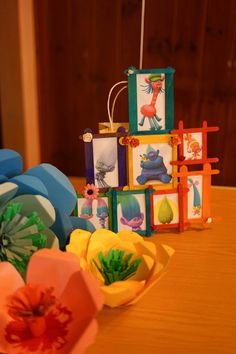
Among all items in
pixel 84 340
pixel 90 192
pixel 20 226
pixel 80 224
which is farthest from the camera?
pixel 90 192

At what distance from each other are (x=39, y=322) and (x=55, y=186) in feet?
0.71

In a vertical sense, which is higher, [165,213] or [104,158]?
[104,158]

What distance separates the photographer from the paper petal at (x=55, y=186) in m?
0.56

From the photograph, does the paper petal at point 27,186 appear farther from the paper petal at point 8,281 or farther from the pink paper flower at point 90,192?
the pink paper flower at point 90,192

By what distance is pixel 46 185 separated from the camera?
561 mm

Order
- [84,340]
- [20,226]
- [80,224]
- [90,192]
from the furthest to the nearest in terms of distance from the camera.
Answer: [90,192] → [80,224] → [20,226] → [84,340]

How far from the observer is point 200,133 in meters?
0.80

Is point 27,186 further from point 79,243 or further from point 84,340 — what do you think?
point 84,340

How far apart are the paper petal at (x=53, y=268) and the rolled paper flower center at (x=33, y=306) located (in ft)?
0.07

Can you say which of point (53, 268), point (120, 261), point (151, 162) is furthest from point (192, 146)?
point (53, 268)

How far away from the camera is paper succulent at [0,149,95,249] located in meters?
0.52

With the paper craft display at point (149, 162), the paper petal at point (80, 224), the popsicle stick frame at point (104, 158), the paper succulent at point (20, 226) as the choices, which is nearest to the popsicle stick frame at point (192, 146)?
the paper craft display at point (149, 162)

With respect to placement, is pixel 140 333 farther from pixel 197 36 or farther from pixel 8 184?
pixel 197 36

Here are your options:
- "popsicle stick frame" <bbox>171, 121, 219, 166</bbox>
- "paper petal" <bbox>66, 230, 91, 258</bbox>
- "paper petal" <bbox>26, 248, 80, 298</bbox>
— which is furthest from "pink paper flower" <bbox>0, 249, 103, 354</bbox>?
"popsicle stick frame" <bbox>171, 121, 219, 166</bbox>
